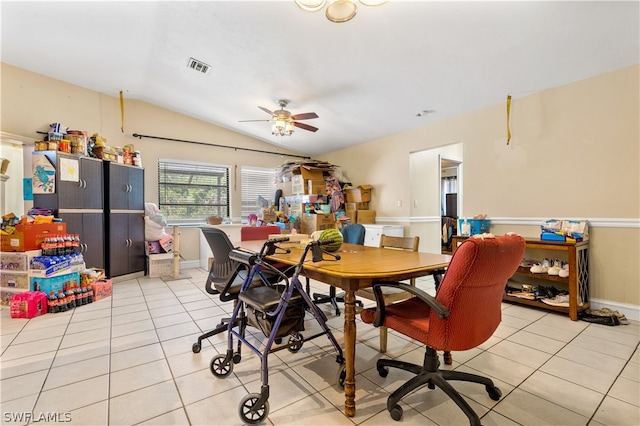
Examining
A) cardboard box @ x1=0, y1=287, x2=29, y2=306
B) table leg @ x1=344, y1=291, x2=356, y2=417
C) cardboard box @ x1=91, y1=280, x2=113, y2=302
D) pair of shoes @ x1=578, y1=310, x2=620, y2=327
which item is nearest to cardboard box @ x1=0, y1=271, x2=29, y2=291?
cardboard box @ x1=0, y1=287, x2=29, y2=306

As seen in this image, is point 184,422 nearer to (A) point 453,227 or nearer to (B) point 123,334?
(B) point 123,334

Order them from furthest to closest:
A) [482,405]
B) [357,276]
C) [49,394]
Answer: [49,394], [482,405], [357,276]

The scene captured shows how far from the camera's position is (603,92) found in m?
2.94

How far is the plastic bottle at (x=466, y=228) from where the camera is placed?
387 cm

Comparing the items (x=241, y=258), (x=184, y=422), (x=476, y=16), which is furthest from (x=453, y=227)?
(x=184, y=422)

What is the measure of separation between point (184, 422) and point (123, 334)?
156cm

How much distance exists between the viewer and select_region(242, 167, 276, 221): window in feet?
21.0

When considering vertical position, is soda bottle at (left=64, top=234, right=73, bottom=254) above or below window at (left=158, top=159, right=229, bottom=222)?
below

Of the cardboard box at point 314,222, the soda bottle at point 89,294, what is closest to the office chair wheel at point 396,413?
the soda bottle at point 89,294

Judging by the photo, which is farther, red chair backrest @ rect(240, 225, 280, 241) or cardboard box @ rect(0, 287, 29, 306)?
red chair backrest @ rect(240, 225, 280, 241)

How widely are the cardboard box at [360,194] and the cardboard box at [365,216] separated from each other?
0.79 feet

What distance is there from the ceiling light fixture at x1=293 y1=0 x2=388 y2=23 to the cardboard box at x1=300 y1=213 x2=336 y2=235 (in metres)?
3.70

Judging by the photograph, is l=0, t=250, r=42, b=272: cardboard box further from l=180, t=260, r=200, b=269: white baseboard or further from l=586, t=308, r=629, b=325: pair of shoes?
l=586, t=308, r=629, b=325: pair of shoes

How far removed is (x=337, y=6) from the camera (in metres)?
1.97
